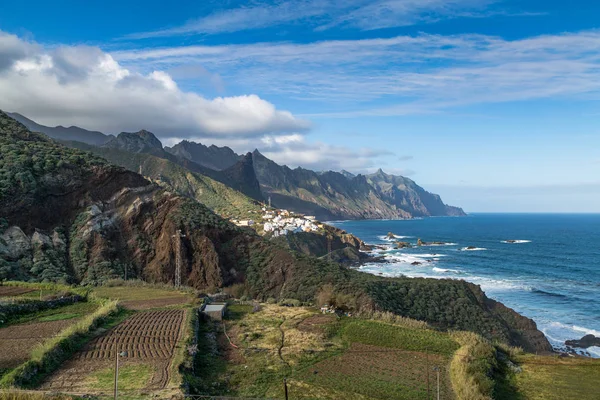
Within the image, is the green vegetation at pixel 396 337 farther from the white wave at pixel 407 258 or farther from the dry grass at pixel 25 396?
the white wave at pixel 407 258

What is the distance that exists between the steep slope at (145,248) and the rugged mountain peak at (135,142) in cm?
10301

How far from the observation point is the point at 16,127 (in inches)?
1972

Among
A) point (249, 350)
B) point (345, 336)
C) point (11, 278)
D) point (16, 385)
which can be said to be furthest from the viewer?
point (11, 278)

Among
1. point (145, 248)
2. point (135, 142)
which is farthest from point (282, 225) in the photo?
point (135, 142)

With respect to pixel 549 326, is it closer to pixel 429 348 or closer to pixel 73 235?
pixel 429 348

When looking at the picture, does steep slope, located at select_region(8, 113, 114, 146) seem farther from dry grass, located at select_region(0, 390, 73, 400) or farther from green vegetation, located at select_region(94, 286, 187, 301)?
dry grass, located at select_region(0, 390, 73, 400)

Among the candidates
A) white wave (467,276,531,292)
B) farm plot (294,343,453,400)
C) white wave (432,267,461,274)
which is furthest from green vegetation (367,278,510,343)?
white wave (432,267,461,274)

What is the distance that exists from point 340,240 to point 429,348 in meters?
70.4

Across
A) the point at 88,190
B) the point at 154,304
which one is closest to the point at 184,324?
the point at 154,304

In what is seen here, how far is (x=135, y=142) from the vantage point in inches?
6009

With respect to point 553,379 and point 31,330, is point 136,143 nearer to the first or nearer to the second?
point 31,330

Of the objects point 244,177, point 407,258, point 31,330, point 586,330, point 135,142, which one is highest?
point 135,142

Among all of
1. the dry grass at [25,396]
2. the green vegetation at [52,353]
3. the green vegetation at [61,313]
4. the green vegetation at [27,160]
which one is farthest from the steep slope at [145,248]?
the dry grass at [25,396]

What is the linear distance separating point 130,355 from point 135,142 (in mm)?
150029
